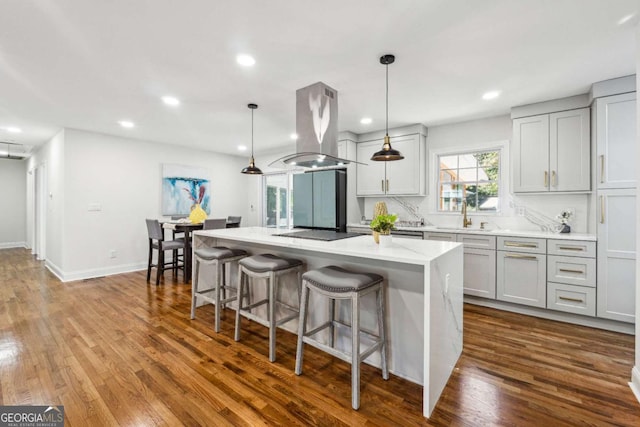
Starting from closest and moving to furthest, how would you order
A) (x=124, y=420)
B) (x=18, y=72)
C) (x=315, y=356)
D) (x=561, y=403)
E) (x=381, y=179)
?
1. (x=124, y=420)
2. (x=561, y=403)
3. (x=315, y=356)
4. (x=18, y=72)
5. (x=381, y=179)

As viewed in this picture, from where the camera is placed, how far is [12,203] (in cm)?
769

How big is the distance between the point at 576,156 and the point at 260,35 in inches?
142

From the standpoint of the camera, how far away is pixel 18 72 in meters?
2.69

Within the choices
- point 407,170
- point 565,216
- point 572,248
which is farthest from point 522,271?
point 407,170

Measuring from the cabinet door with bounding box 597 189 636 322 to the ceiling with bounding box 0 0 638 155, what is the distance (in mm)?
1244

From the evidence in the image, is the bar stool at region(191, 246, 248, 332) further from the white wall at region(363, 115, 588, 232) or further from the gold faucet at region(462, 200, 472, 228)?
the gold faucet at region(462, 200, 472, 228)

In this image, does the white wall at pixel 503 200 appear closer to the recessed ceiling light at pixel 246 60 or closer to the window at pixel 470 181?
the window at pixel 470 181

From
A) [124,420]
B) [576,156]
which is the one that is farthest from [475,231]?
[124,420]

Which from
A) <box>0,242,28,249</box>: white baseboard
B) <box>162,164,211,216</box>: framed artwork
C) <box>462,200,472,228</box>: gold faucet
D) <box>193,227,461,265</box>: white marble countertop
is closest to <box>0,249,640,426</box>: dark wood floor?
<box>193,227,461,265</box>: white marble countertop

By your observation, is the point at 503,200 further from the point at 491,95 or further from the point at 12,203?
the point at 12,203

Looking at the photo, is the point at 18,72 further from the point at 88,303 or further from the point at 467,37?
the point at 467,37

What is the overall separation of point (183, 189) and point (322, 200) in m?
3.03

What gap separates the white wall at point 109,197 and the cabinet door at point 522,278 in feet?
19.2

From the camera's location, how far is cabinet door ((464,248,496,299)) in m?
3.46
